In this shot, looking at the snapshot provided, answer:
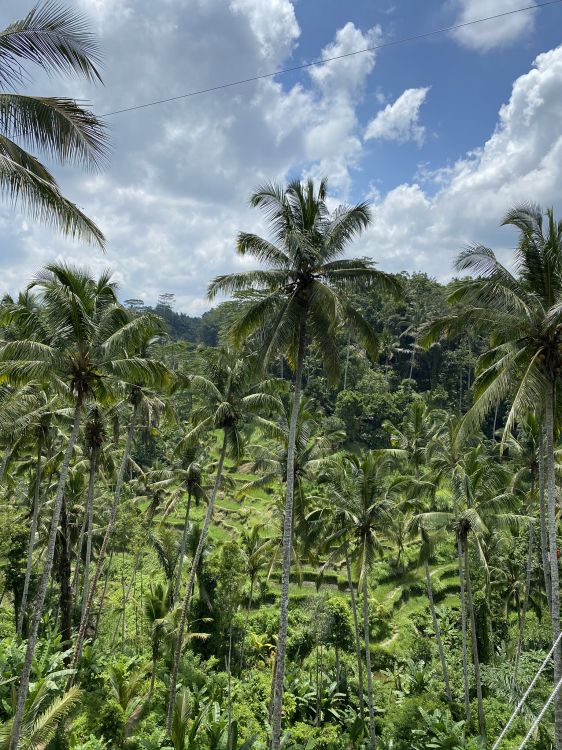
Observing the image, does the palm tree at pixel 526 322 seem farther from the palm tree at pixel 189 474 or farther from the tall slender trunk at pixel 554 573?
the palm tree at pixel 189 474

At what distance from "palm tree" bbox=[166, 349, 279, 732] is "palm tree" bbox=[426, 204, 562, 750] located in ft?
26.3

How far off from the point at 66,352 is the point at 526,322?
35.8 ft

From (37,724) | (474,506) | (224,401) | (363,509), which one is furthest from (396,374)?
(37,724)

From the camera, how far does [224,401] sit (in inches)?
698

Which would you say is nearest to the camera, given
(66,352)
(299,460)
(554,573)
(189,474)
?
(554,573)

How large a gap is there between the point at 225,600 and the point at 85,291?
17.6 metres

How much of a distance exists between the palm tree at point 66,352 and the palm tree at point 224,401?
5.30 metres

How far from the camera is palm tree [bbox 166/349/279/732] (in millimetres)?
17484

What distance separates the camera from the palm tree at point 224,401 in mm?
17484

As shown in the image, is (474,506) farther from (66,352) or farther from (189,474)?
(66,352)

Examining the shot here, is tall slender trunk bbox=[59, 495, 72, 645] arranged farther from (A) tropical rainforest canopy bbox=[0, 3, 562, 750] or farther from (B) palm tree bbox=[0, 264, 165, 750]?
(B) palm tree bbox=[0, 264, 165, 750]

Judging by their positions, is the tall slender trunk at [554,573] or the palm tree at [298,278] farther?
the palm tree at [298,278]

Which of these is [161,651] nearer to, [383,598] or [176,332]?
[383,598]

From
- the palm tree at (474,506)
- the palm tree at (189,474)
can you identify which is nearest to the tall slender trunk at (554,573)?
the palm tree at (474,506)
